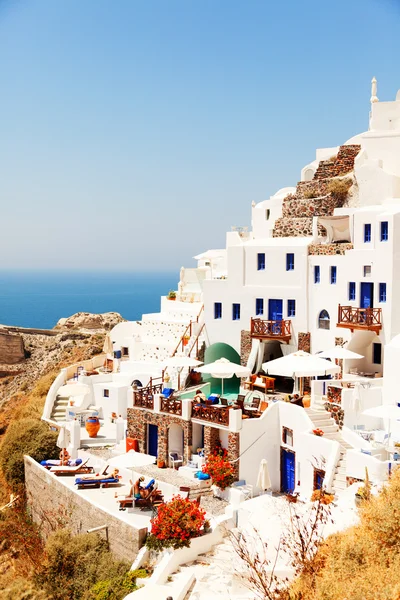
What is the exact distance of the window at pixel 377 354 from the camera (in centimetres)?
2848

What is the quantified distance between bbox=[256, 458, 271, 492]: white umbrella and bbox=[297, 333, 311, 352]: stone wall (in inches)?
343

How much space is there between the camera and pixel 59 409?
33375 millimetres

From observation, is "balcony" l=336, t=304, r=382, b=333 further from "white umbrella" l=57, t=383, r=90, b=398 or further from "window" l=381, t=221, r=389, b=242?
"white umbrella" l=57, t=383, r=90, b=398

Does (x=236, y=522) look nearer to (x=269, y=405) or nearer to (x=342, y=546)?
(x=269, y=405)

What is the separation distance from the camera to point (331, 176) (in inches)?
1368

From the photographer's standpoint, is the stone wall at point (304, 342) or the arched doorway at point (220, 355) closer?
the stone wall at point (304, 342)

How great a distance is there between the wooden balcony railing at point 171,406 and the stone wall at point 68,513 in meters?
4.85

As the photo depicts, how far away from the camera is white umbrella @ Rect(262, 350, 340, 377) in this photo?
24.5m

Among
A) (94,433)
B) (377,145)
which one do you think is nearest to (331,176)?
(377,145)

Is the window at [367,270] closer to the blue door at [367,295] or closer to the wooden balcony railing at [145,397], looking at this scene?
the blue door at [367,295]

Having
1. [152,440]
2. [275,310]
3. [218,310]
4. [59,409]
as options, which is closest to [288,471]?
[152,440]

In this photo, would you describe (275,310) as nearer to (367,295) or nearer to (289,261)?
(289,261)

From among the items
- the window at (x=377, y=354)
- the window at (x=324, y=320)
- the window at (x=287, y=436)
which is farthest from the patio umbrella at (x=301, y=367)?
the window at (x=324, y=320)

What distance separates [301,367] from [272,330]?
6377 mm
